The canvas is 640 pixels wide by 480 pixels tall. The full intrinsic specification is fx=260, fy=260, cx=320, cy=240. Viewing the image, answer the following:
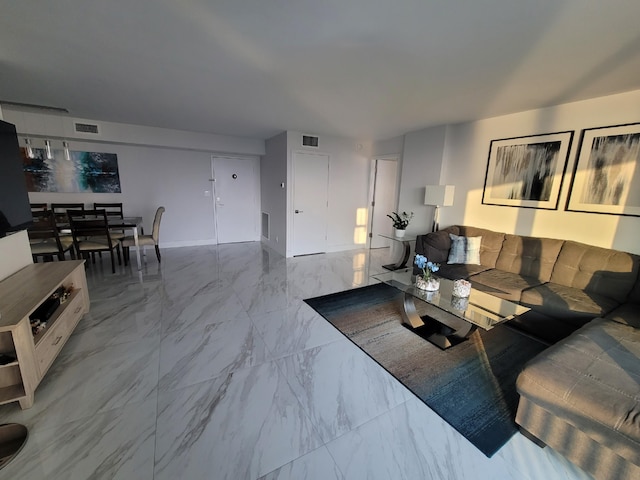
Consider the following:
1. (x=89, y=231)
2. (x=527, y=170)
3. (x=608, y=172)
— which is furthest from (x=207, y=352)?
(x=608, y=172)

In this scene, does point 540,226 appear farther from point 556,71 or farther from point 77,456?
point 77,456

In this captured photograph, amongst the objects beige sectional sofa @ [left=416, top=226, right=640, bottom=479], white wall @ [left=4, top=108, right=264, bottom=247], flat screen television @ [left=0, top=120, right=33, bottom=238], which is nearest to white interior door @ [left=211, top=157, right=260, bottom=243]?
white wall @ [left=4, top=108, right=264, bottom=247]

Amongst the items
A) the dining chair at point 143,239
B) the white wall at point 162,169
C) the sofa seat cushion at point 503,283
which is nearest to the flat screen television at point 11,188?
the dining chair at point 143,239

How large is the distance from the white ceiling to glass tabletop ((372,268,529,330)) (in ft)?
6.43

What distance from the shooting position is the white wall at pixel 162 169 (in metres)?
4.38

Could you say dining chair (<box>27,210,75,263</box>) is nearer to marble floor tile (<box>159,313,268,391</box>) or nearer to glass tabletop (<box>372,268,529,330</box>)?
marble floor tile (<box>159,313,268,391</box>)

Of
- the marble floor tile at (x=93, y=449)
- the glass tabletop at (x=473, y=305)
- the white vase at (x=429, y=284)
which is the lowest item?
the marble floor tile at (x=93, y=449)

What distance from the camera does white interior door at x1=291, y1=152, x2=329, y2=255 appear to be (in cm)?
495

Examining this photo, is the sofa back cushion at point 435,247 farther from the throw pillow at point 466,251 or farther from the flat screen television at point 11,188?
the flat screen television at point 11,188

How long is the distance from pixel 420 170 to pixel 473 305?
2.75 metres

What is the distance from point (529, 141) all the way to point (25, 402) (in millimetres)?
5150

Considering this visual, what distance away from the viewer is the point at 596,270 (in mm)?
2559

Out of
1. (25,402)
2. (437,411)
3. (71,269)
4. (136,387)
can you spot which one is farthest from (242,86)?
(437,411)

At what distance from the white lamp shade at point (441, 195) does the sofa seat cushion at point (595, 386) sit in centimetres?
239
